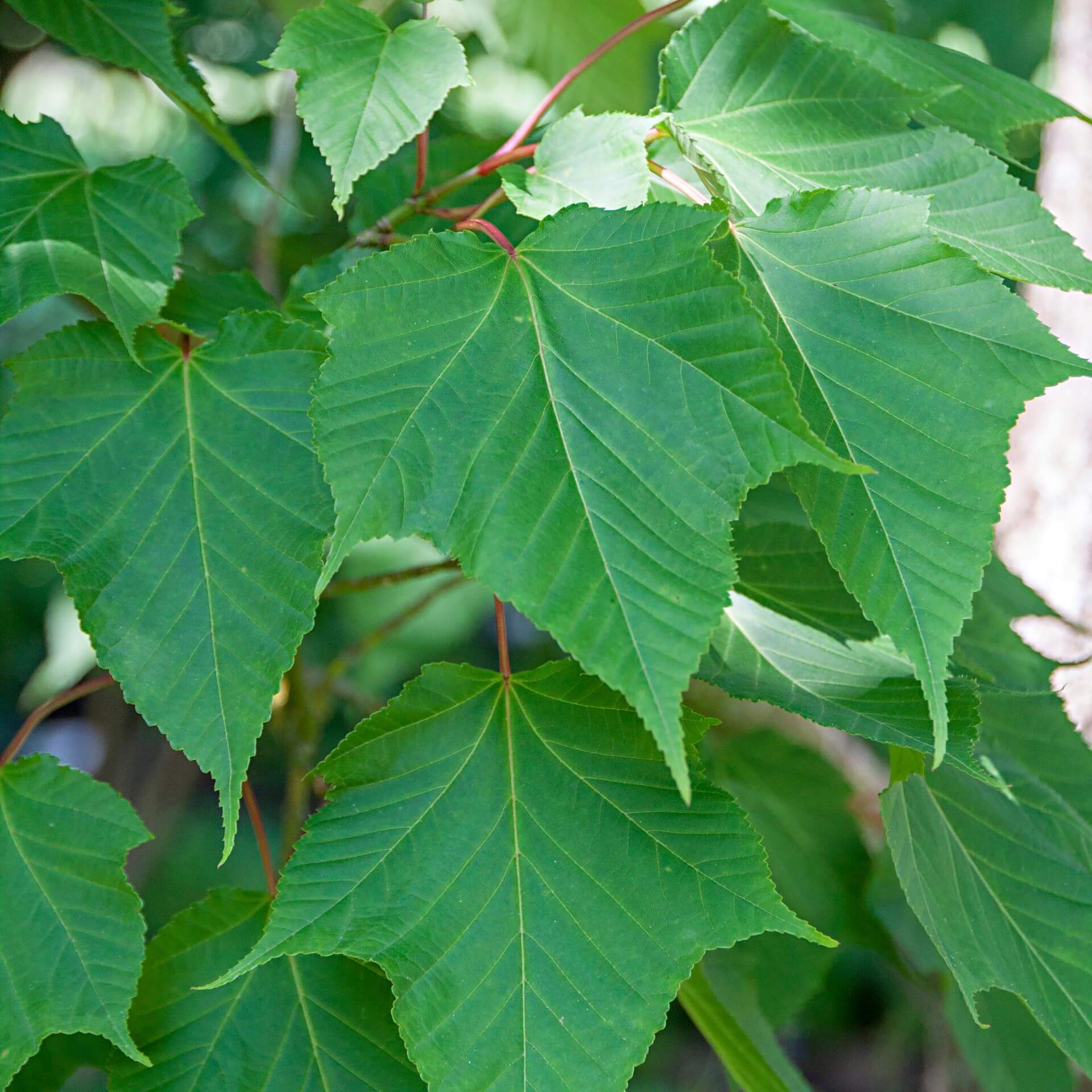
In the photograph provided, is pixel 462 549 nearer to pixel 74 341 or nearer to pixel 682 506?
pixel 682 506

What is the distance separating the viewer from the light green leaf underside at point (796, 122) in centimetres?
57

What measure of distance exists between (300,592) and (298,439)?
9 centimetres

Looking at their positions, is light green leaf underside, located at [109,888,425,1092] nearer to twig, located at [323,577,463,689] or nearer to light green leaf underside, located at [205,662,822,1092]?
Answer: light green leaf underside, located at [205,662,822,1092]

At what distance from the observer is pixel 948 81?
64 centimetres

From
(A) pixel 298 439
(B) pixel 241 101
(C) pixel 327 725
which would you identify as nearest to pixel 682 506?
(A) pixel 298 439

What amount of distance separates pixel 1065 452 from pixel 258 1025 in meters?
0.93

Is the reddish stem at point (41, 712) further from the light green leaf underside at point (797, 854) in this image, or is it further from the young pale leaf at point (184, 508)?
the light green leaf underside at point (797, 854)

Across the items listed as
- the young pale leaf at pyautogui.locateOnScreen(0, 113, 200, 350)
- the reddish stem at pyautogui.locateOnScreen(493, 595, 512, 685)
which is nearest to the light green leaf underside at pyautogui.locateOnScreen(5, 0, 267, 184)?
the young pale leaf at pyautogui.locateOnScreen(0, 113, 200, 350)

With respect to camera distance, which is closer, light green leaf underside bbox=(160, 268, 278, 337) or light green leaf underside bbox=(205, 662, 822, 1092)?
light green leaf underside bbox=(205, 662, 822, 1092)

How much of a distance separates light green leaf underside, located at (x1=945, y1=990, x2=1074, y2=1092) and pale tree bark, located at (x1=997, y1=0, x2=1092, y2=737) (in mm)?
337

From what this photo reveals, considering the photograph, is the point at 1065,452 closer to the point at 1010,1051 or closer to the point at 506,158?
the point at 1010,1051

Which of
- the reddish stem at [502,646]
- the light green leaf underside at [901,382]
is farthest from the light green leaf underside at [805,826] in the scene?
the light green leaf underside at [901,382]

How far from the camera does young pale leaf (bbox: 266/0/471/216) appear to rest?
531 millimetres

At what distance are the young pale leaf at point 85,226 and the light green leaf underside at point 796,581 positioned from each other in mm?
395
